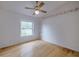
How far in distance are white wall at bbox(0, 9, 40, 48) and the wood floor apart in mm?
186

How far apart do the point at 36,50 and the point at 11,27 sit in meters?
0.94

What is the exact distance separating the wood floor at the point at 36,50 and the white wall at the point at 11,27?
0.61ft

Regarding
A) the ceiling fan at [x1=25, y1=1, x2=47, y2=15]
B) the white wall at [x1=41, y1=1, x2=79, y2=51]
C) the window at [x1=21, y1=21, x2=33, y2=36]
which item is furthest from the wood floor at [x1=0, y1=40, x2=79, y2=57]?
the ceiling fan at [x1=25, y1=1, x2=47, y2=15]

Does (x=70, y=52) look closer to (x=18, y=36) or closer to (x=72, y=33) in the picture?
(x=72, y=33)

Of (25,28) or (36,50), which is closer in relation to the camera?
(25,28)

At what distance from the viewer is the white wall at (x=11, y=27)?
1.71 meters

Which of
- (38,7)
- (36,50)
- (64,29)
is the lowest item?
(36,50)

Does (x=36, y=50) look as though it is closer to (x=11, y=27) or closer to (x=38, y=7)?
(x=11, y=27)

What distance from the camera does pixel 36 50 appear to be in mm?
2068

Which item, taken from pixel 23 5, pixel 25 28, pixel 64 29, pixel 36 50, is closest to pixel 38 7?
pixel 23 5

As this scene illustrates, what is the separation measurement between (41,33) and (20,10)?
76 centimetres

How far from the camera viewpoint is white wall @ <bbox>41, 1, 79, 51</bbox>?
5.60 ft

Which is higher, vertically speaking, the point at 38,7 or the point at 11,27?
the point at 38,7

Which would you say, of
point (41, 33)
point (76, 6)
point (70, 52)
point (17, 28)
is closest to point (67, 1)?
point (76, 6)
